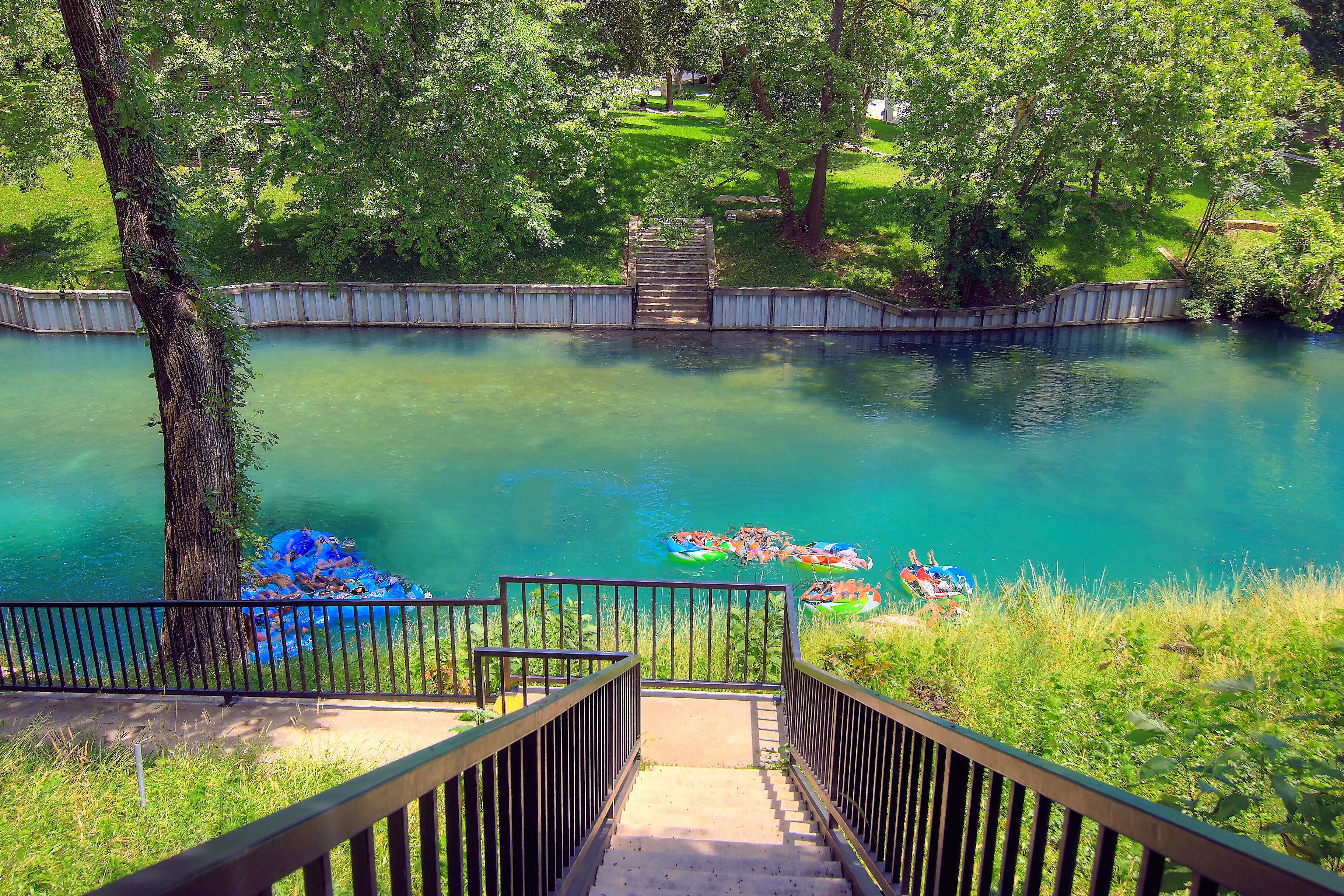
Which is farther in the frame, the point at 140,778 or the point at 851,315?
the point at 851,315

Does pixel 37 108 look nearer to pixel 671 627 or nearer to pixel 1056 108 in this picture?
pixel 671 627

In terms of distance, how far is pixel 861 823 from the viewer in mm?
3594

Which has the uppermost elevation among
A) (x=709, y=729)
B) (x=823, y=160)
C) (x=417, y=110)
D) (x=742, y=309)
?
(x=417, y=110)

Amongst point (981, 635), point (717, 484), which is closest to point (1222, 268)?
point (717, 484)

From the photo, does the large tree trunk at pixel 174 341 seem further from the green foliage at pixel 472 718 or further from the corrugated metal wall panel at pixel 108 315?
the corrugated metal wall panel at pixel 108 315

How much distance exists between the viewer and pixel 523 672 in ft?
21.7

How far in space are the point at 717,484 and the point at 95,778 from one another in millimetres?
11248

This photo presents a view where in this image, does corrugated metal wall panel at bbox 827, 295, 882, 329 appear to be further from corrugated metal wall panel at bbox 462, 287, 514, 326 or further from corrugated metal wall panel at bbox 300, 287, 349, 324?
corrugated metal wall panel at bbox 300, 287, 349, 324

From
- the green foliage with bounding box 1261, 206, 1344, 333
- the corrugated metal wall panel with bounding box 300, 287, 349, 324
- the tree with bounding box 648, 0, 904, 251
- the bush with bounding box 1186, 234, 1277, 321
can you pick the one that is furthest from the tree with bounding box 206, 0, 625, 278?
the green foliage with bounding box 1261, 206, 1344, 333

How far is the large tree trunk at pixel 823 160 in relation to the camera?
79.7ft

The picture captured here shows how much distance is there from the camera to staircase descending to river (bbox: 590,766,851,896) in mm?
3713

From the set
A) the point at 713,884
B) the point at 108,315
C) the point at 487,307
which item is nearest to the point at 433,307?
the point at 487,307

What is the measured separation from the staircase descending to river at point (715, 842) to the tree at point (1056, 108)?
69.2 ft

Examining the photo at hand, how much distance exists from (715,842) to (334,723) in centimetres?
384
